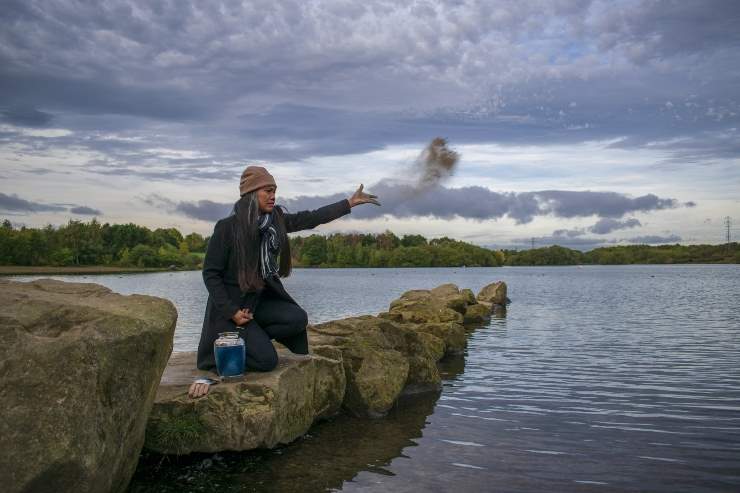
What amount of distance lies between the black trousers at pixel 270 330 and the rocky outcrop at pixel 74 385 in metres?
1.94

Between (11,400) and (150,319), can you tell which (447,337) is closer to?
(150,319)

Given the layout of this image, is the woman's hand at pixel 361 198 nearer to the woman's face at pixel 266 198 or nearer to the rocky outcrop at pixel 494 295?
the woman's face at pixel 266 198

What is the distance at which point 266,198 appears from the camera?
9008mm

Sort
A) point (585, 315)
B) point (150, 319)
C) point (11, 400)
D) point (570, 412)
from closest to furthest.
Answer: point (11, 400), point (150, 319), point (570, 412), point (585, 315)

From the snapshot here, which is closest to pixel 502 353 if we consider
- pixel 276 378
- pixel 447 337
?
pixel 447 337

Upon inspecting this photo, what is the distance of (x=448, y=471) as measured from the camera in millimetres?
8672

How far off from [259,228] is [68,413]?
3.80 m

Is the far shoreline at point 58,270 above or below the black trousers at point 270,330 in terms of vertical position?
below

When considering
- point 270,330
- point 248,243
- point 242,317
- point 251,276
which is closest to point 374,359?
point 270,330

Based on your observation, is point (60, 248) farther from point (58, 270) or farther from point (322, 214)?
point (322, 214)

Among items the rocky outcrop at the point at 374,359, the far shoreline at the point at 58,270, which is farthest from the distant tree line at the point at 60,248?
the rocky outcrop at the point at 374,359

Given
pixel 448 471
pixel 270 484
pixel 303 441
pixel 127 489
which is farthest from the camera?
pixel 303 441

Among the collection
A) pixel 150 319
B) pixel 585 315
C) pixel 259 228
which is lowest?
pixel 585 315

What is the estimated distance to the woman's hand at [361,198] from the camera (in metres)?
9.96
